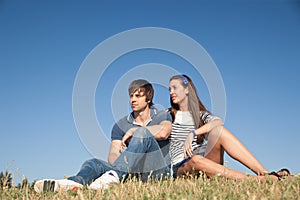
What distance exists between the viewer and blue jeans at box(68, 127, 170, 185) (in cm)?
526

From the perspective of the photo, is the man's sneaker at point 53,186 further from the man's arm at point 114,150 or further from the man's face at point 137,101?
the man's face at point 137,101

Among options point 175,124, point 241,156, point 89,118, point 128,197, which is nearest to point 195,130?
point 175,124

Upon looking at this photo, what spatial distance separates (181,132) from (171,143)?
25 centimetres

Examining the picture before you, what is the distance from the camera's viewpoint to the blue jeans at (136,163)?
5.26 m

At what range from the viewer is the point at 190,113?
6.62 metres

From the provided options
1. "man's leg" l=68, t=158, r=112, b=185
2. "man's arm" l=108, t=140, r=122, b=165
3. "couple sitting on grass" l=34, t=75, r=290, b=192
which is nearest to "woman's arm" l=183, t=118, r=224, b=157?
"couple sitting on grass" l=34, t=75, r=290, b=192

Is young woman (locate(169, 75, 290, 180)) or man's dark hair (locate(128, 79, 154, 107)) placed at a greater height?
man's dark hair (locate(128, 79, 154, 107))

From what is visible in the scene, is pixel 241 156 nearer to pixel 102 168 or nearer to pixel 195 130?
pixel 195 130

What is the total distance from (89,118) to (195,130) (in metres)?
1.77

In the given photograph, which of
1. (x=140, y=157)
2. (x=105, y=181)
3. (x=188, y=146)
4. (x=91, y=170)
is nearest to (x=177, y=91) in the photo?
(x=188, y=146)

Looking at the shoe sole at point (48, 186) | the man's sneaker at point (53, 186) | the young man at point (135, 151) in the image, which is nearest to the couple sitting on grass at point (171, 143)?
the young man at point (135, 151)

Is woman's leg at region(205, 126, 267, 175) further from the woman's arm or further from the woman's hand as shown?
the woman's hand

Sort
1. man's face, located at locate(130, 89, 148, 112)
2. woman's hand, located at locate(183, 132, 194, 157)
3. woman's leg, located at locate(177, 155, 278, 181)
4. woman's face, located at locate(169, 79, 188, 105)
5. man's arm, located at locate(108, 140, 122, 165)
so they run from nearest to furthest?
woman's leg, located at locate(177, 155, 278, 181), woman's hand, located at locate(183, 132, 194, 157), man's arm, located at locate(108, 140, 122, 165), man's face, located at locate(130, 89, 148, 112), woman's face, located at locate(169, 79, 188, 105)

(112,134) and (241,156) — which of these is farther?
(112,134)
